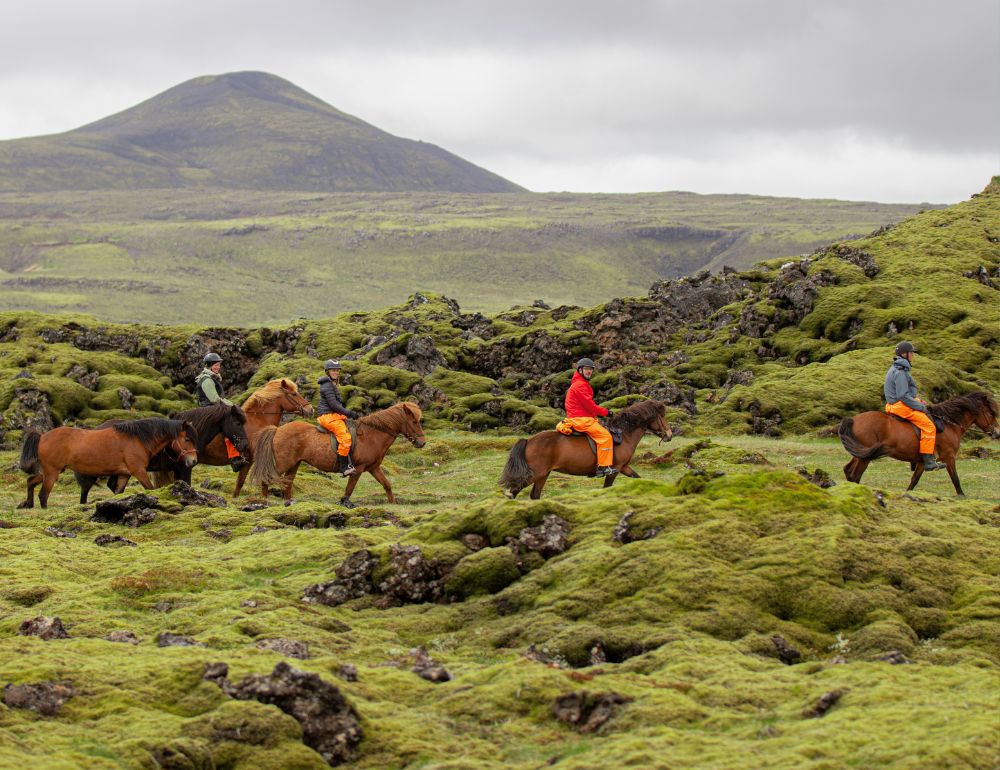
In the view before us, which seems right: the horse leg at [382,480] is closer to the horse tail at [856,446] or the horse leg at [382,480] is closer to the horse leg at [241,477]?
the horse leg at [241,477]

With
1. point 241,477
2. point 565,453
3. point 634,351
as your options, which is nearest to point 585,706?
point 565,453

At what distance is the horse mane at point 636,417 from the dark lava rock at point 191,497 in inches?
459

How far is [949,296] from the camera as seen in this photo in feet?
184

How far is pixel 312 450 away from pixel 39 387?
96.0 feet

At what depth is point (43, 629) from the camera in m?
11.0

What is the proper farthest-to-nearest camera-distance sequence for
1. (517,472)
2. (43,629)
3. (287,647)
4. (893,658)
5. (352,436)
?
(352,436), (517,472), (43,629), (287,647), (893,658)

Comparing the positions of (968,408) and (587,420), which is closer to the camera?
(587,420)

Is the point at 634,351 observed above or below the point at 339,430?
above

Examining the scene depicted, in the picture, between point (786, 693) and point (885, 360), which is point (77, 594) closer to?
point (786, 693)

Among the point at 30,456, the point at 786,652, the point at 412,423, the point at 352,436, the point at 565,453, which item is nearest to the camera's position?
the point at 786,652

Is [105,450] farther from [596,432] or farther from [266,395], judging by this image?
[596,432]

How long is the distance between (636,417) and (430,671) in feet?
44.9

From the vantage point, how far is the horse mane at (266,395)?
1101 inches

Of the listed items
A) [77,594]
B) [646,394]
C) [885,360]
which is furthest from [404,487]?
[885,360]
